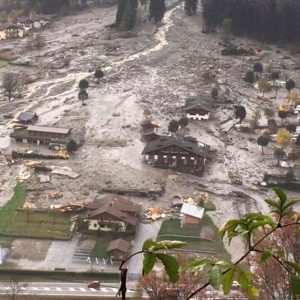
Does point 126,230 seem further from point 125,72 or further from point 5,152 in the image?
point 125,72

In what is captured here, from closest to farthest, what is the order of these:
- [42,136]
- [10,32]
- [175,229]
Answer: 1. [175,229]
2. [42,136]
3. [10,32]

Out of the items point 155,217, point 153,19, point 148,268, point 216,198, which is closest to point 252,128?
point 216,198

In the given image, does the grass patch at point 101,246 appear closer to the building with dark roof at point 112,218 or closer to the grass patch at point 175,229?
the building with dark roof at point 112,218

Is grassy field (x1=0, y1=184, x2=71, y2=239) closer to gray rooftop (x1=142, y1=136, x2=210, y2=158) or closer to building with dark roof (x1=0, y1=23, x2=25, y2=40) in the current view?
gray rooftop (x1=142, y1=136, x2=210, y2=158)

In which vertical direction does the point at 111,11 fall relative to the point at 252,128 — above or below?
above

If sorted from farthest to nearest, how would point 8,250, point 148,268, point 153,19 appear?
1. point 153,19
2. point 8,250
3. point 148,268

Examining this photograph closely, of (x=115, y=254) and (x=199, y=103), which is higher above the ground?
(x=199, y=103)

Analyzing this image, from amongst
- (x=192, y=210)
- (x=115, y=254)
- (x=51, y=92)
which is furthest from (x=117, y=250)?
(x=51, y=92)

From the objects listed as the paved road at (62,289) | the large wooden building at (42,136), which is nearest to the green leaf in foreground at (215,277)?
the paved road at (62,289)

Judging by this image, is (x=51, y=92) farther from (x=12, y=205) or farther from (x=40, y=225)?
(x=40, y=225)
